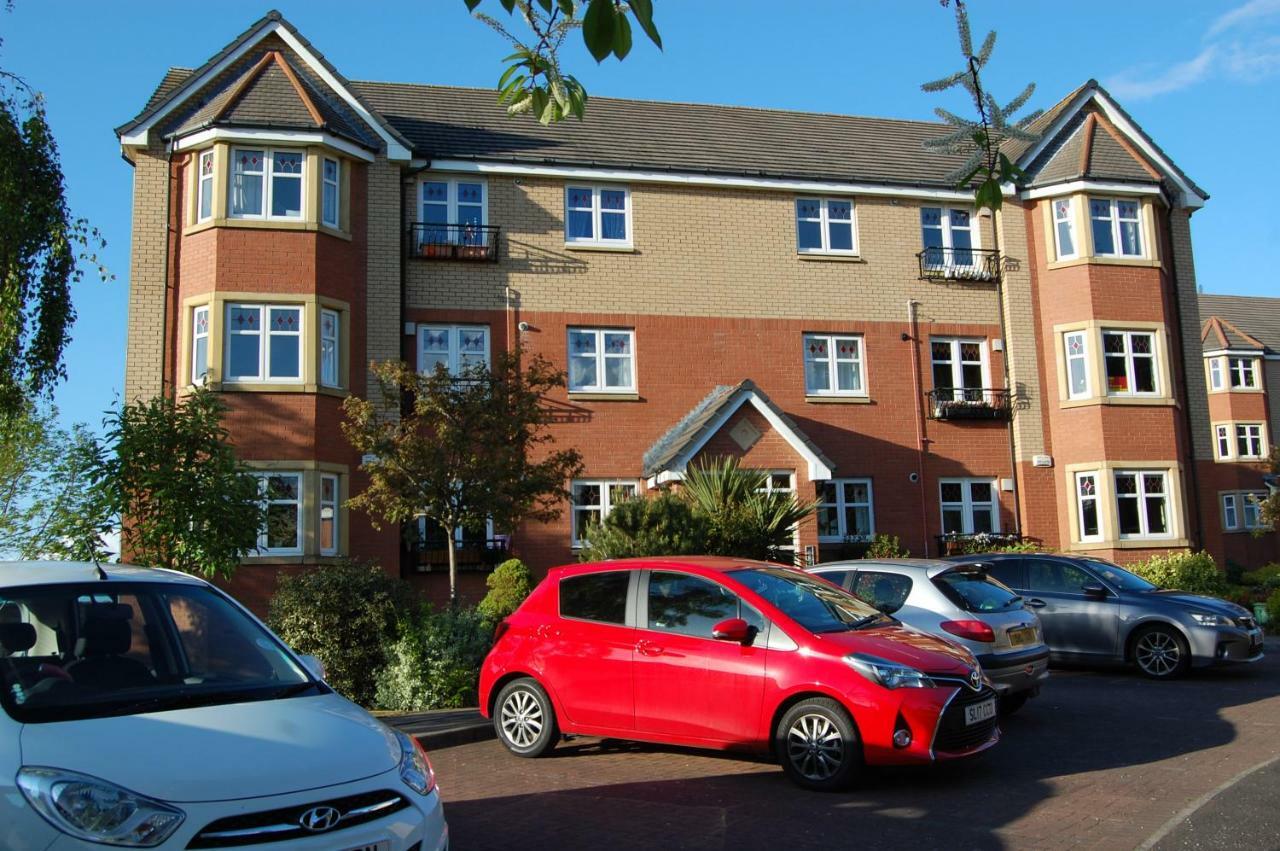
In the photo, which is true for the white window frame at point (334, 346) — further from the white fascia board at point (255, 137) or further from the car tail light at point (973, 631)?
the car tail light at point (973, 631)

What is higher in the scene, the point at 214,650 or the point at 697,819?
the point at 214,650

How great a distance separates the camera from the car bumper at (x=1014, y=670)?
9727mm

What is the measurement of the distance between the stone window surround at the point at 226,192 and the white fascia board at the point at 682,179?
232cm

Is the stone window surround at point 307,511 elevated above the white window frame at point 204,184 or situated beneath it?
situated beneath

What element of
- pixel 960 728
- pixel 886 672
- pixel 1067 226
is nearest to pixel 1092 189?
pixel 1067 226

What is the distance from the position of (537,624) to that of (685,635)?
149cm

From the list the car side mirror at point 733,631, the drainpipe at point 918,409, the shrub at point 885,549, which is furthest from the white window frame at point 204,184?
the car side mirror at point 733,631

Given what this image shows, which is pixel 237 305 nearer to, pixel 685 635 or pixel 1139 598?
pixel 685 635

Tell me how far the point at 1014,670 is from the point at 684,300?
14123 millimetres

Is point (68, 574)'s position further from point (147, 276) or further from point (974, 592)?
point (147, 276)

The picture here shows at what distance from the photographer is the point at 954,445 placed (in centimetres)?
2372

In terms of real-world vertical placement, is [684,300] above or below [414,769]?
above

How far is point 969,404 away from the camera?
2361cm

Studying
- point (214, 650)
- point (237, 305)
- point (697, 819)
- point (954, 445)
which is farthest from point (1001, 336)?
point (214, 650)
